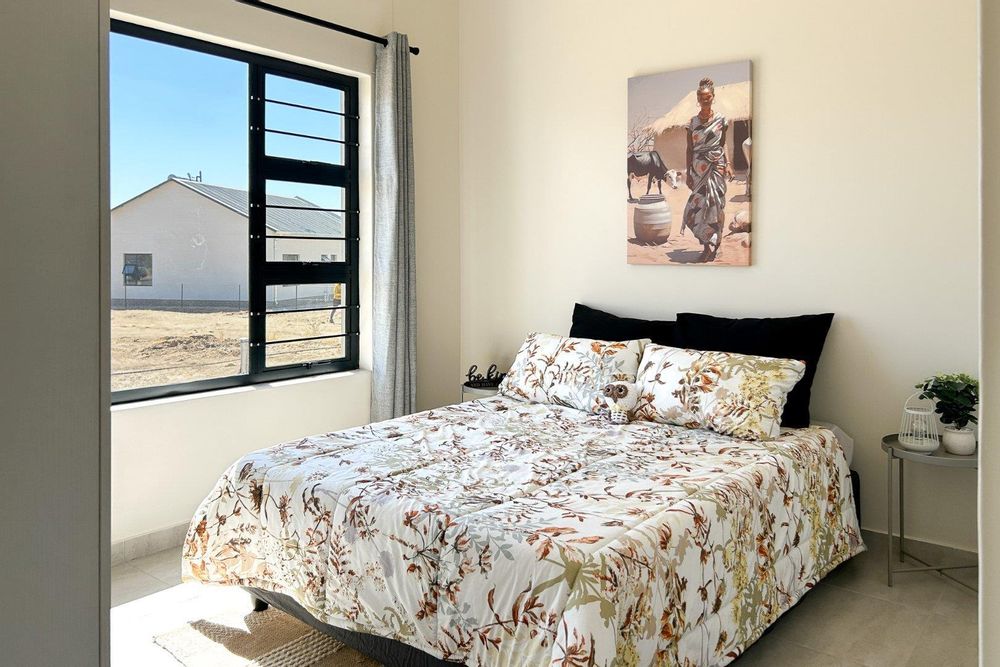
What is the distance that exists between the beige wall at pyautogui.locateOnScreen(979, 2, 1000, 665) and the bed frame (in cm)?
164

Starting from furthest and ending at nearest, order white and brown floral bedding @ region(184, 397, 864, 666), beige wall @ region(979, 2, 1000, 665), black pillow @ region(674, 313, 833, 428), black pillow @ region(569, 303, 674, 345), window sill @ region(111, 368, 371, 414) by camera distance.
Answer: black pillow @ region(569, 303, 674, 345)
window sill @ region(111, 368, 371, 414)
black pillow @ region(674, 313, 833, 428)
white and brown floral bedding @ region(184, 397, 864, 666)
beige wall @ region(979, 2, 1000, 665)

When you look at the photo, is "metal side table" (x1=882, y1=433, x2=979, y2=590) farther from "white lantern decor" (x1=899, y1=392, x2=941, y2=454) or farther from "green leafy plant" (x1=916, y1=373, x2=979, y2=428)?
"green leafy plant" (x1=916, y1=373, x2=979, y2=428)

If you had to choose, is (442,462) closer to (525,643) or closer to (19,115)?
(525,643)

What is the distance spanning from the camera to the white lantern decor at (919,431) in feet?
9.45

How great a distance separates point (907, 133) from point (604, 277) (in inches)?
60.6

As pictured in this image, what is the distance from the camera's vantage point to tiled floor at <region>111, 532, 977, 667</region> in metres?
2.41

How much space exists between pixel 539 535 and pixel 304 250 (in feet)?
8.26

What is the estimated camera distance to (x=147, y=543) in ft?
10.8

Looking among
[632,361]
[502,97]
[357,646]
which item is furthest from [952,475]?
[502,97]

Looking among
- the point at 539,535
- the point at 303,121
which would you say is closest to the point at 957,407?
the point at 539,535

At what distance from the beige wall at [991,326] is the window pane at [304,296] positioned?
3610 mm

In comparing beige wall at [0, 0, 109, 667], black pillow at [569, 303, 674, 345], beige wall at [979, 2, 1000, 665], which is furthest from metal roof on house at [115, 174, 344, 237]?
beige wall at [979, 2, 1000, 665]

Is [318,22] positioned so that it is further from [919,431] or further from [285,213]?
[919,431]

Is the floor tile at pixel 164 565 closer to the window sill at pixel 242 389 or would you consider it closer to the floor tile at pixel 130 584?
the floor tile at pixel 130 584
